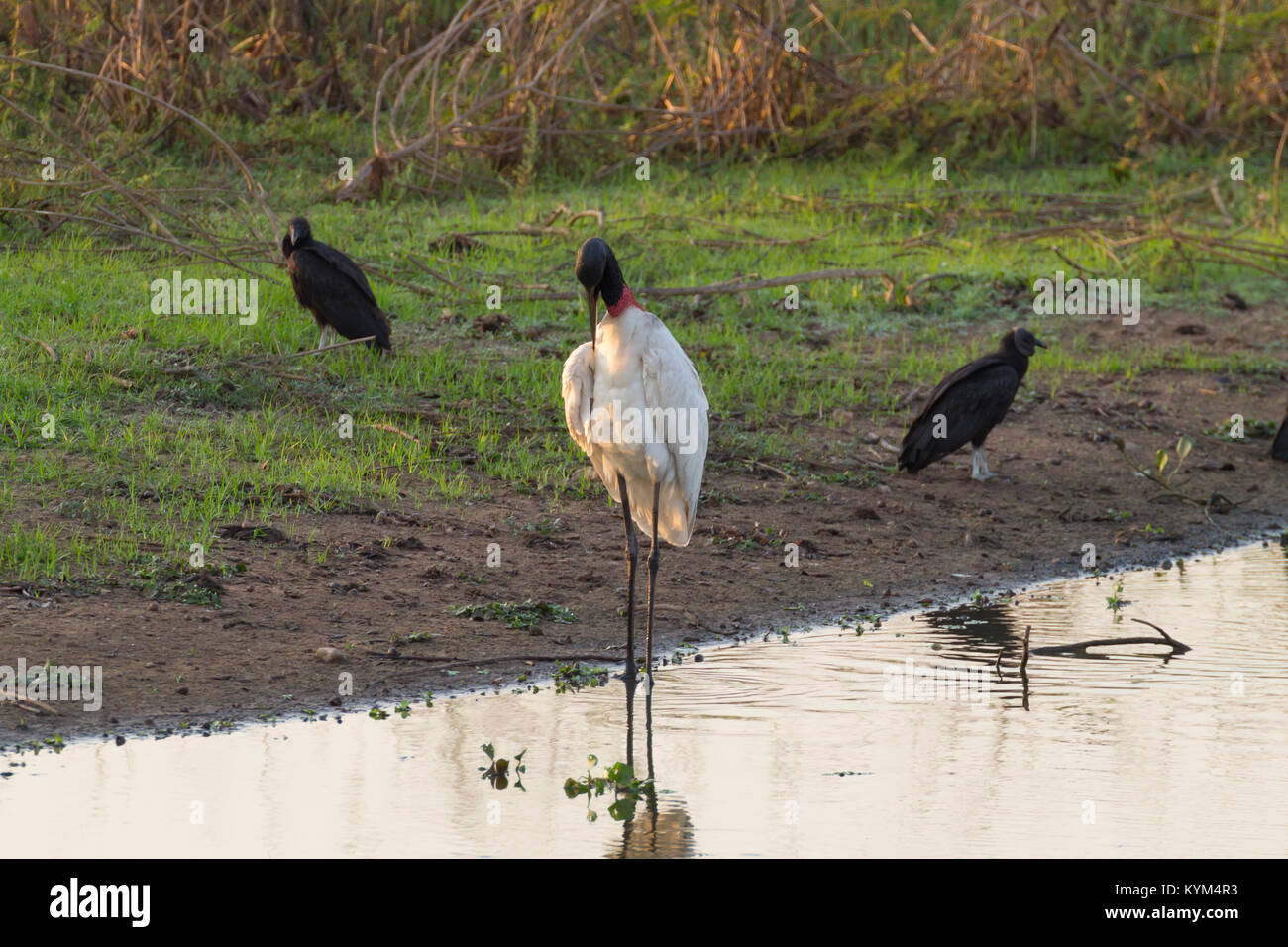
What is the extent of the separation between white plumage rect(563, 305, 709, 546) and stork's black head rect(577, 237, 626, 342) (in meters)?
0.10

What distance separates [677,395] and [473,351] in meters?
3.86

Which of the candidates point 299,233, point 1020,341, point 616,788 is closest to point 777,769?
point 616,788

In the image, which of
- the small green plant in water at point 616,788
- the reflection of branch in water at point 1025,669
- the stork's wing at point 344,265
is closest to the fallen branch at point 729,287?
the stork's wing at point 344,265

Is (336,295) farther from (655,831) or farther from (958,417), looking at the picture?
(655,831)

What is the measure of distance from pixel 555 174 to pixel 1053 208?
13.7ft

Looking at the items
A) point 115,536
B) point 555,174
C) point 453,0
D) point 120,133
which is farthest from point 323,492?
point 453,0

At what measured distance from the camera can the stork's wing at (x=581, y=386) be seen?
619cm

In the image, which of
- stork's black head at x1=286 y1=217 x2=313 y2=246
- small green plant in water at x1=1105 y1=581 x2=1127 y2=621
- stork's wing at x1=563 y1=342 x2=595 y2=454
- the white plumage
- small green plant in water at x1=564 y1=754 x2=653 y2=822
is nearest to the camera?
small green plant in water at x1=564 y1=754 x2=653 y2=822

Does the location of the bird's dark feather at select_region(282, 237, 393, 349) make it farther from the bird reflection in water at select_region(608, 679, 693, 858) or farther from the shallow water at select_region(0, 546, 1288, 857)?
the bird reflection in water at select_region(608, 679, 693, 858)

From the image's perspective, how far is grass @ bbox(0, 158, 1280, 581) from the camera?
7352mm

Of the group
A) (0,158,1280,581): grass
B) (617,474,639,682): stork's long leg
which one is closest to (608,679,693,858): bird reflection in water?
(617,474,639,682): stork's long leg

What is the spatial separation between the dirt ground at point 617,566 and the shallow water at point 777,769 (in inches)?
13.6

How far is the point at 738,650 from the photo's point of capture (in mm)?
6336

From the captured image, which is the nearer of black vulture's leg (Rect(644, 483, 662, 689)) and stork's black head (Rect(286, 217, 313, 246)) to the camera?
black vulture's leg (Rect(644, 483, 662, 689))
